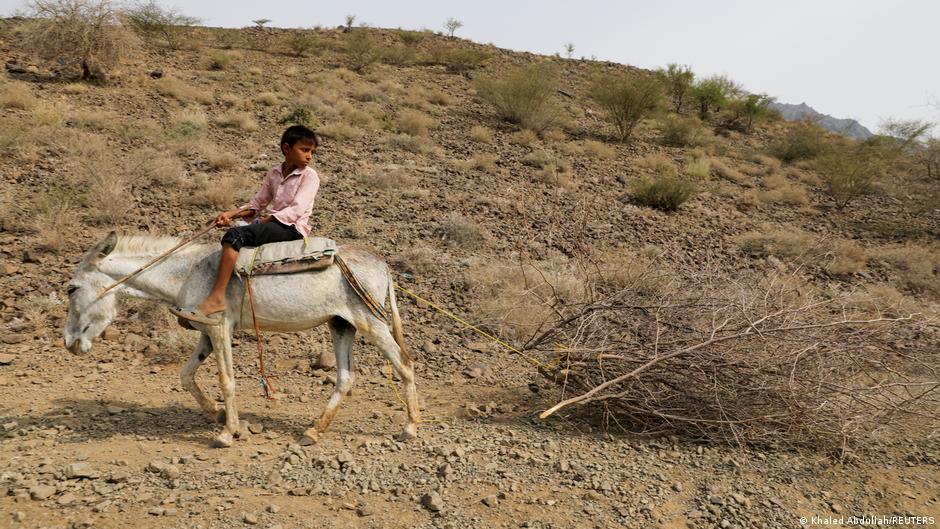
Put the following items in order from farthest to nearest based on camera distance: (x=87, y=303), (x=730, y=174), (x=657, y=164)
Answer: (x=730, y=174) < (x=657, y=164) < (x=87, y=303)

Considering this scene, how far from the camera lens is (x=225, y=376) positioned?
3.88m

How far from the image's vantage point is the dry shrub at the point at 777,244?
10305 mm

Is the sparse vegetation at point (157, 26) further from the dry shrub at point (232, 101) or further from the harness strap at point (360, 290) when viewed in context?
the harness strap at point (360, 290)

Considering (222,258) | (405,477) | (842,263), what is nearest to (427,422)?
(405,477)

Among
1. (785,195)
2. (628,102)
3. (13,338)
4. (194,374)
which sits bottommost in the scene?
(13,338)

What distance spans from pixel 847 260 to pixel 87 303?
1201 cm

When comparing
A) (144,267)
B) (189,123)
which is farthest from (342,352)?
(189,123)

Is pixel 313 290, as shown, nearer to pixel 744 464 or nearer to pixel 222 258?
pixel 222 258

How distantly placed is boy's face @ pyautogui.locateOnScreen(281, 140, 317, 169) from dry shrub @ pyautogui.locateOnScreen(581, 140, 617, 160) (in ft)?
41.6

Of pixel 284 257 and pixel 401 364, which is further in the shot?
pixel 401 364

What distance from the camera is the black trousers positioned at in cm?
376

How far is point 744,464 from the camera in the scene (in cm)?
388

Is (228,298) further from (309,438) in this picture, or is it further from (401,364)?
(401,364)

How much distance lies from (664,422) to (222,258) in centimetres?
369
